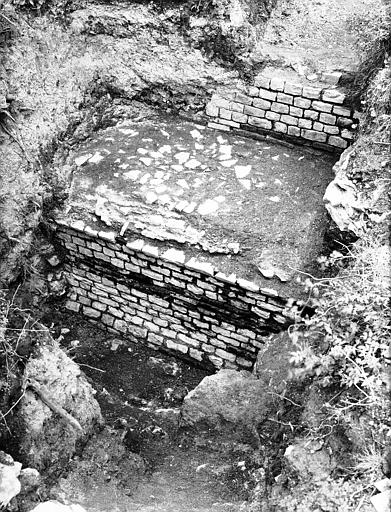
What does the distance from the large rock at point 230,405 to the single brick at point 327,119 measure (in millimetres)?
2421

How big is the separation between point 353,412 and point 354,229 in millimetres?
1371

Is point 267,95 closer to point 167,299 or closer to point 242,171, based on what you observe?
point 242,171

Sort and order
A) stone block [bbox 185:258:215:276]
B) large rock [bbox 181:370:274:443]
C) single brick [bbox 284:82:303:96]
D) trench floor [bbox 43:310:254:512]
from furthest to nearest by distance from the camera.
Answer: single brick [bbox 284:82:303:96] → stone block [bbox 185:258:215:276] → large rock [bbox 181:370:274:443] → trench floor [bbox 43:310:254:512]

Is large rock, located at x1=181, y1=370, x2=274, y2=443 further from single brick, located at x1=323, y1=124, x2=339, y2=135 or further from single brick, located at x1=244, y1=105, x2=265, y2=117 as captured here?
single brick, located at x1=244, y1=105, x2=265, y2=117

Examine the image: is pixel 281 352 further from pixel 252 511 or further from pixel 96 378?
pixel 96 378

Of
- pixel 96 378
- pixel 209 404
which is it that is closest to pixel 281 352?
pixel 209 404

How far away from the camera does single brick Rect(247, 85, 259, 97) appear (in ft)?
17.3

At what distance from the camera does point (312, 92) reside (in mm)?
5023

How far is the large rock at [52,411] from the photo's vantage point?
369cm

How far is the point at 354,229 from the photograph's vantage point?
4000 millimetres

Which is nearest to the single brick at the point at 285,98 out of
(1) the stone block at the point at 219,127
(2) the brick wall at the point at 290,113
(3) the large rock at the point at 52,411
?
(2) the brick wall at the point at 290,113

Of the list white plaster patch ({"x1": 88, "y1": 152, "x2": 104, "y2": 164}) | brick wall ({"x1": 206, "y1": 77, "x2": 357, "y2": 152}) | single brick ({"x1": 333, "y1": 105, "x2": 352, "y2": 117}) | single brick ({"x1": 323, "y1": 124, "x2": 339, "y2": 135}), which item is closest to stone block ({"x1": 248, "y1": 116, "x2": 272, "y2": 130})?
brick wall ({"x1": 206, "y1": 77, "x2": 357, "y2": 152})

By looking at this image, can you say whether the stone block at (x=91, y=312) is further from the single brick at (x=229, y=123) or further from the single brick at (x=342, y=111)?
the single brick at (x=342, y=111)

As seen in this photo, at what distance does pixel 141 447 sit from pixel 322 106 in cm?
334
